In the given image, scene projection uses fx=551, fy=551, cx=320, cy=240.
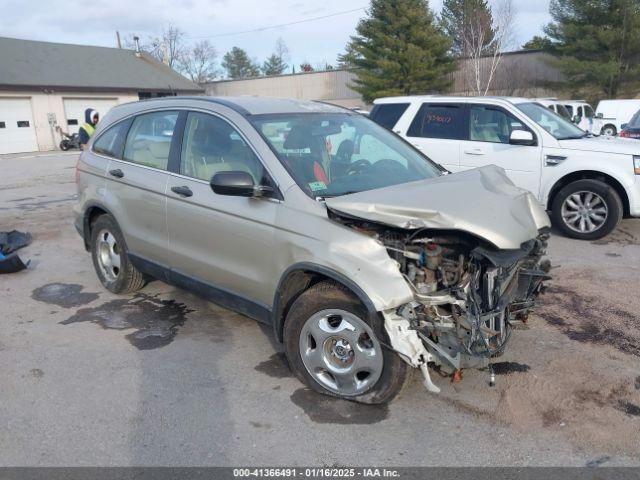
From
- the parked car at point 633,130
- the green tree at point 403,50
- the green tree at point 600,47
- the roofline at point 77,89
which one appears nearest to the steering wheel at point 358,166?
the parked car at point 633,130

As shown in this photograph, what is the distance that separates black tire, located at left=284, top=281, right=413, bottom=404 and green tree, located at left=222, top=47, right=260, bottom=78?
290 feet

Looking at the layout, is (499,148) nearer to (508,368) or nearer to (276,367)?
(508,368)

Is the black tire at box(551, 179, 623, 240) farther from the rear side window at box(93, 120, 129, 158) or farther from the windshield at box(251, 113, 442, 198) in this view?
the rear side window at box(93, 120, 129, 158)

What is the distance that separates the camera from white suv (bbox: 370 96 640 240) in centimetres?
709

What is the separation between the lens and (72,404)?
3.59 meters

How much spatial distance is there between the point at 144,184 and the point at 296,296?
194cm

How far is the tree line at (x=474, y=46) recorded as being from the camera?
3155cm

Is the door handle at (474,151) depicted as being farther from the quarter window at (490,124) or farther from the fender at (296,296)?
the fender at (296,296)

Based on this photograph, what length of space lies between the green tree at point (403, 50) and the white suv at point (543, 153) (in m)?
28.4

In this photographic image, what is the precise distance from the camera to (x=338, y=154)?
165 inches

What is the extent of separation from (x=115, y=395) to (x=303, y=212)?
1.77 metres

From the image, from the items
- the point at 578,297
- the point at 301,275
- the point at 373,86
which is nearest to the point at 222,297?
the point at 301,275

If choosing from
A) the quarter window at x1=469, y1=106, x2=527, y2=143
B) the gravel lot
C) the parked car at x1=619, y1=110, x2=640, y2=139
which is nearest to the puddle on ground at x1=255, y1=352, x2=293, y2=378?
the gravel lot

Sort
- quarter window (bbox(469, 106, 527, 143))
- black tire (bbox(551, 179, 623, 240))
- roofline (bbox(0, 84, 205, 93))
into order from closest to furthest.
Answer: black tire (bbox(551, 179, 623, 240))
quarter window (bbox(469, 106, 527, 143))
roofline (bbox(0, 84, 205, 93))
